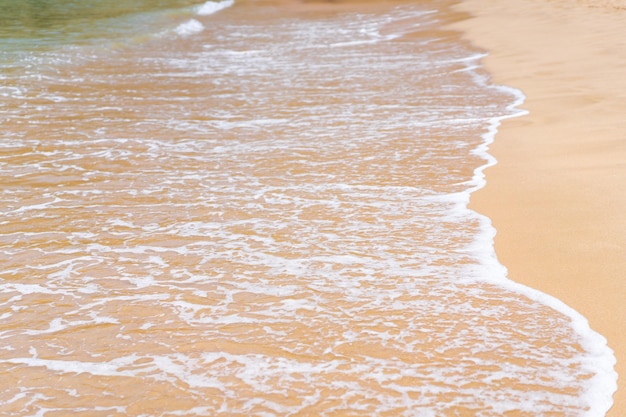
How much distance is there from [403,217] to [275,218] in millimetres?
718

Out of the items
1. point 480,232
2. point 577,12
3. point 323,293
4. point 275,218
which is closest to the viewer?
point 323,293

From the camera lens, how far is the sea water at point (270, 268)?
2941 millimetres

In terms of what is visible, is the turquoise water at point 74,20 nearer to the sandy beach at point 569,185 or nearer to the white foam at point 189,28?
the white foam at point 189,28

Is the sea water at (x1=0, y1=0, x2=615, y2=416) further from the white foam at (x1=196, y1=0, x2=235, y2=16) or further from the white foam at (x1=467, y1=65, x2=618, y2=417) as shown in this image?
the white foam at (x1=196, y1=0, x2=235, y2=16)

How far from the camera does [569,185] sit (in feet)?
16.7

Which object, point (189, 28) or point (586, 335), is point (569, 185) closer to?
point (586, 335)

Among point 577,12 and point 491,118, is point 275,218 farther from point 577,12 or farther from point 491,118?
point 577,12

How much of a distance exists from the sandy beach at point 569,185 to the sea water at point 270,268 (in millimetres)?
132

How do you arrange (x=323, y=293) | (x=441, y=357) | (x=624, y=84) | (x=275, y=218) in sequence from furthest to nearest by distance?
(x=624, y=84) < (x=275, y=218) < (x=323, y=293) < (x=441, y=357)

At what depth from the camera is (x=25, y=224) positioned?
481cm

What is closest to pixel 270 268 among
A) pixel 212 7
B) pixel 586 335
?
pixel 586 335

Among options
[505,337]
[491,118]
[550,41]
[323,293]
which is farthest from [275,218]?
[550,41]

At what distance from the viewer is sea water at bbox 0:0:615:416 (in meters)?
2.94

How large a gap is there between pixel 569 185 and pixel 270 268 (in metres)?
2.10
